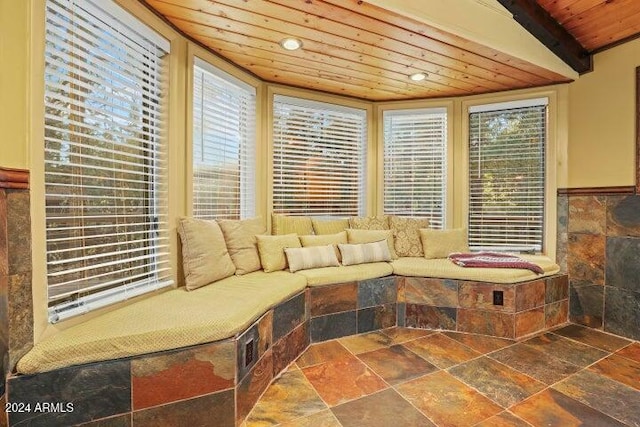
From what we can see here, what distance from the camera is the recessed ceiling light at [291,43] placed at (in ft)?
7.69

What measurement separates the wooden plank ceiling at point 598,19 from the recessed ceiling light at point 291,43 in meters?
1.94

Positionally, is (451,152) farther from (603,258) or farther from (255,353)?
(255,353)

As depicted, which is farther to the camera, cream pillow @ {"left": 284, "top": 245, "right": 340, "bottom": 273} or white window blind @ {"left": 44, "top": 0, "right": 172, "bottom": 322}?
cream pillow @ {"left": 284, "top": 245, "right": 340, "bottom": 273}

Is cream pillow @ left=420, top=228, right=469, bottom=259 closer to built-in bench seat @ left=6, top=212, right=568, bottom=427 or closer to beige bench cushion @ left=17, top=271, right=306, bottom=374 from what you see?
built-in bench seat @ left=6, top=212, right=568, bottom=427

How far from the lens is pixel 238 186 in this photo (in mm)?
3018

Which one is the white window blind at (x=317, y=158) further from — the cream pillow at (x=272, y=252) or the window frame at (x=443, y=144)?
the cream pillow at (x=272, y=252)

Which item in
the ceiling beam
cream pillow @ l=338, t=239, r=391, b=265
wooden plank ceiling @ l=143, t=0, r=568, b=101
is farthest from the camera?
cream pillow @ l=338, t=239, r=391, b=265

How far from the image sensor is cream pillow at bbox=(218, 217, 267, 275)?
2529 mm

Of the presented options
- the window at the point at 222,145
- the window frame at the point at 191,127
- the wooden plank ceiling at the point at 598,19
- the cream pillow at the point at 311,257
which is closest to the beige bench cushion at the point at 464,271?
the cream pillow at the point at 311,257

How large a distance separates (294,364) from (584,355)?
2.14 meters

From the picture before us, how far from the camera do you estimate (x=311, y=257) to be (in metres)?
2.77

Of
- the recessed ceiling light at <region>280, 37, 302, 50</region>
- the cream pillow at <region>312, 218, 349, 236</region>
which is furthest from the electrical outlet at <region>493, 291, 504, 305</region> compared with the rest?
the recessed ceiling light at <region>280, 37, 302, 50</region>

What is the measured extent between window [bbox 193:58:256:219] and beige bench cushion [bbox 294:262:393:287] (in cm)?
93

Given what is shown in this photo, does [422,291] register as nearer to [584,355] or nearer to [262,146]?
[584,355]
